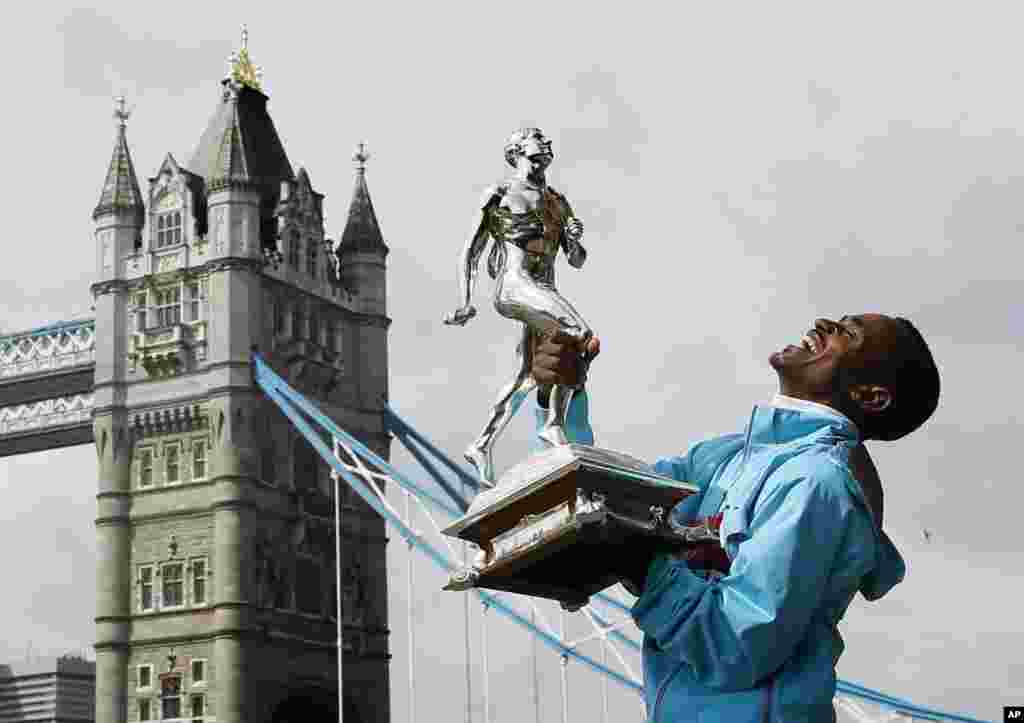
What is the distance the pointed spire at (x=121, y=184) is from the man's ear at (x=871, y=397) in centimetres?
3487

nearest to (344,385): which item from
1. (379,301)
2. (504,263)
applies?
(379,301)

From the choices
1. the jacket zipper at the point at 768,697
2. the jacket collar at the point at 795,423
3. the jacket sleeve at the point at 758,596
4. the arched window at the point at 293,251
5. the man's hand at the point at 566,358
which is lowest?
the jacket zipper at the point at 768,697

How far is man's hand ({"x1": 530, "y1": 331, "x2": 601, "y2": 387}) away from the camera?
564 centimetres

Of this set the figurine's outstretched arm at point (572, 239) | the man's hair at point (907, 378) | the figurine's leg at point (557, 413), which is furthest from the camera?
the figurine's outstretched arm at point (572, 239)

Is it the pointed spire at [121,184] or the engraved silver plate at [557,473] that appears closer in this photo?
the engraved silver plate at [557,473]

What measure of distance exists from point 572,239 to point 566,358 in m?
0.56

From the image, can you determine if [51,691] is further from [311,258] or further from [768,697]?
Result: [768,697]

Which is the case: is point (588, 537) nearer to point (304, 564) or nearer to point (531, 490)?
point (531, 490)

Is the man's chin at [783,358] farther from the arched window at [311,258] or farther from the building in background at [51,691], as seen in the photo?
the building in background at [51,691]

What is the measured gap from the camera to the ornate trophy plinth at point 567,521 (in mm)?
5160

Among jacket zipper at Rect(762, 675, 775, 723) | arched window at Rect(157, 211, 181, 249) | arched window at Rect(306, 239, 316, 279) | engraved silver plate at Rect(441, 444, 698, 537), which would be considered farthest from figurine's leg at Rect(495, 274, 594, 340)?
arched window at Rect(306, 239, 316, 279)

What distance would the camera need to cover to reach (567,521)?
5152 mm

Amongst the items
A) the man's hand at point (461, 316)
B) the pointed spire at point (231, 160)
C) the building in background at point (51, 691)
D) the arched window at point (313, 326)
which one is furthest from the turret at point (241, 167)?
the man's hand at point (461, 316)

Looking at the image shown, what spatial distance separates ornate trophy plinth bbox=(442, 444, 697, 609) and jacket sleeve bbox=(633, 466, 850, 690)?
171 mm
